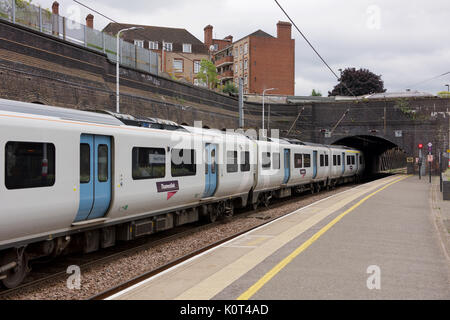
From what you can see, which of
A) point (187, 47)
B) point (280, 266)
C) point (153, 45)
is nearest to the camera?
point (280, 266)

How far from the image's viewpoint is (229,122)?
42.4m

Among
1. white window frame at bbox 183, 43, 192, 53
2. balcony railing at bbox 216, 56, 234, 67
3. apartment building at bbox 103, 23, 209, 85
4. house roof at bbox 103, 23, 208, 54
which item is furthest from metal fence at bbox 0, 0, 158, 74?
A: balcony railing at bbox 216, 56, 234, 67

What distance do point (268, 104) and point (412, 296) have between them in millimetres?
43486

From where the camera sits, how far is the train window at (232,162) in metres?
15.1

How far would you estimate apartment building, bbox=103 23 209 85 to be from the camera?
71.4 metres

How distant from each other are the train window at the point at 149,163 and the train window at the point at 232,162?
429 cm

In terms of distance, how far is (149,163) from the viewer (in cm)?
1046

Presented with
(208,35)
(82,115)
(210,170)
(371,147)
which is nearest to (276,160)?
(210,170)

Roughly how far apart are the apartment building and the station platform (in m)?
61.1

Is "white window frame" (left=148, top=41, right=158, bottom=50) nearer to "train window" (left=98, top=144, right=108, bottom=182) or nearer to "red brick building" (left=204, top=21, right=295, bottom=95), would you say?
"red brick building" (left=204, top=21, right=295, bottom=95)

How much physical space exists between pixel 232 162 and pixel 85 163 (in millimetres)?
7499

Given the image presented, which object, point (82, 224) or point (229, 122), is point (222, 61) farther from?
point (82, 224)
